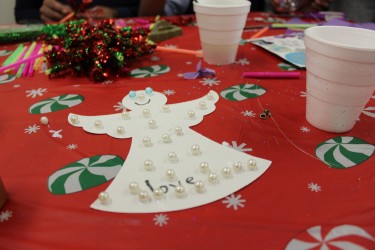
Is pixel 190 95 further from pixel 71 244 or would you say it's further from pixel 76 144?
pixel 71 244

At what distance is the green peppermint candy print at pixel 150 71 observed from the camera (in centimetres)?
76

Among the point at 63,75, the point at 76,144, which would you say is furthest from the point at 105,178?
the point at 63,75

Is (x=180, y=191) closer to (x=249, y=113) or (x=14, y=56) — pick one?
(x=249, y=113)

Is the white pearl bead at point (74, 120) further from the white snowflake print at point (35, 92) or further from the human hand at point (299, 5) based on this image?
the human hand at point (299, 5)

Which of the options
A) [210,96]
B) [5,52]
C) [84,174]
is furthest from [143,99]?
[5,52]

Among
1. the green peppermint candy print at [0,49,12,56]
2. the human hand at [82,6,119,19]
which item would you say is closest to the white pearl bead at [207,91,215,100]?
the green peppermint candy print at [0,49,12,56]

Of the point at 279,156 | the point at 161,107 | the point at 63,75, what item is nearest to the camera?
the point at 279,156

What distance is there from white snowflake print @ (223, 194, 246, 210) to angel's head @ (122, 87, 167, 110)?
27 cm

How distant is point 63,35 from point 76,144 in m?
0.45

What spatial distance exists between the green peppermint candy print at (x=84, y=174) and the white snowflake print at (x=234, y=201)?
15 cm

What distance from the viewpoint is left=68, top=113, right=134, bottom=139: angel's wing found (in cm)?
51

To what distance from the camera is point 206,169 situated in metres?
0.42

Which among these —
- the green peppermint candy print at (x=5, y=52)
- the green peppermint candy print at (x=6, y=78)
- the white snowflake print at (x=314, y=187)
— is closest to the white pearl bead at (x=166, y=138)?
the white snowflake print at (x=314, y=187)

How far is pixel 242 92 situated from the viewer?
66 centimetres
